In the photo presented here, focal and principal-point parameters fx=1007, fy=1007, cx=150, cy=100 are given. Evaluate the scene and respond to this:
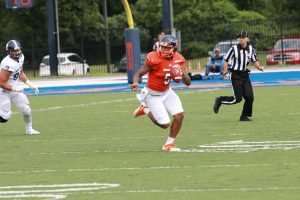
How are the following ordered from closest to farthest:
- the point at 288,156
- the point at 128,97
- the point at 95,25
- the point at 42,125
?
1. the point at 288,156
2. the point at 42,125
3. the point at 128,97
4. the point at 95,25

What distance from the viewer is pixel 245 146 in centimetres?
1411

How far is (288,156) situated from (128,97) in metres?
15.5

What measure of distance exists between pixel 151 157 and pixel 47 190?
2.88 m

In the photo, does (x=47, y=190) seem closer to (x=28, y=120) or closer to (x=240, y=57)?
(x=28, y=120)

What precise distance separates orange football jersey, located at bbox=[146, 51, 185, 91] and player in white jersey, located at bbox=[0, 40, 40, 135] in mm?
3837

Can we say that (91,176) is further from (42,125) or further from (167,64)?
(42,125)

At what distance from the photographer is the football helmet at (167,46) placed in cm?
1391

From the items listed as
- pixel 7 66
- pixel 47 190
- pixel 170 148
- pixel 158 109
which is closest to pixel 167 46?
pixel 158 109

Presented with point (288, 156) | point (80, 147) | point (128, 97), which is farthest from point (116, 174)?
point (128, 97)

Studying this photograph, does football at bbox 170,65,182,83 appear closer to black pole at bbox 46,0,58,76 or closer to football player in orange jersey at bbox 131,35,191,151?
football player in orange jersey at bbox 131,35,191,151

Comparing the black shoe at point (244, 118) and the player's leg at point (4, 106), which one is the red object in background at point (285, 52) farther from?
the player's leg at point (4, 106)

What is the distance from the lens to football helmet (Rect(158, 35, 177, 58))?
1391 centimetres

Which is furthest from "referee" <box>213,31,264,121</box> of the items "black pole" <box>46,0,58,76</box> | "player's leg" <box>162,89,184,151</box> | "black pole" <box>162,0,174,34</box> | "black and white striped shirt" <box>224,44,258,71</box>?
"black pole" <box>46,0,58,76</box>

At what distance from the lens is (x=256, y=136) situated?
1558cm
